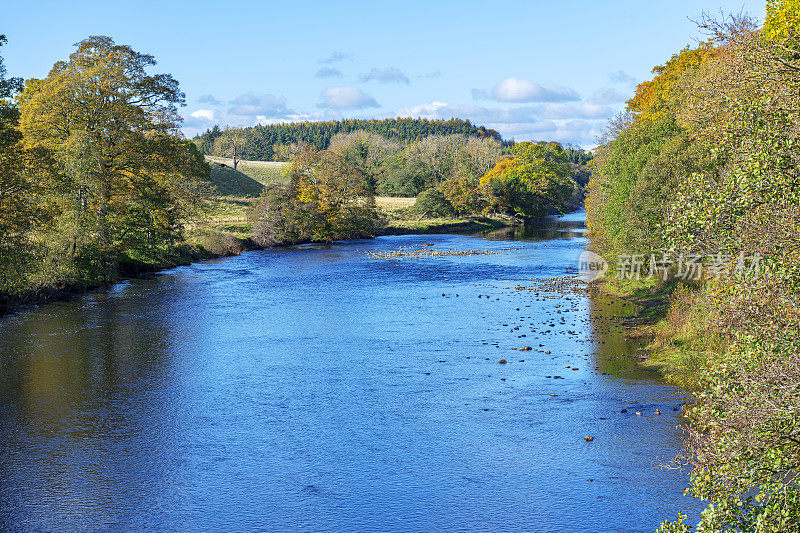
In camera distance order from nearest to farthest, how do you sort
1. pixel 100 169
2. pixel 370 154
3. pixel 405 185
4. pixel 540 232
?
pixel 100 169
pixel 540 232
pixel 405 185
pixel 370 154

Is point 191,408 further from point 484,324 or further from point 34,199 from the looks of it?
point 34,199

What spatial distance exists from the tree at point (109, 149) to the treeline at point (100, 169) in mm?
62

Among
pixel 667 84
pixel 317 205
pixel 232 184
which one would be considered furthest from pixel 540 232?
pixel 232 184

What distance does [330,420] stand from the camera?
15.5 meters

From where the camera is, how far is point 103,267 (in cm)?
3647

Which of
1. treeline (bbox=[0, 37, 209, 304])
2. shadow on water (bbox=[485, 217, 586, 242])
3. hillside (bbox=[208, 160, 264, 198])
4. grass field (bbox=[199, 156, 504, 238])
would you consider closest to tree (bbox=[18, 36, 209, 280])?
treeline (bbox=[0, 37, 209, 304])

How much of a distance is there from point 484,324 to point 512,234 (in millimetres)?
54274

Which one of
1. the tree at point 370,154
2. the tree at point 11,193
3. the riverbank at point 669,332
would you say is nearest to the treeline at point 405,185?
the tree at point 370,154

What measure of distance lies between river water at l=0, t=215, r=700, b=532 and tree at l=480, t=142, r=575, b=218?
71.3 metres

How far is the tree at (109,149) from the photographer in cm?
3606

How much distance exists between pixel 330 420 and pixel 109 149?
32.2m

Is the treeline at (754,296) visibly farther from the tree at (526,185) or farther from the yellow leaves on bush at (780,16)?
the tree at (526,185)

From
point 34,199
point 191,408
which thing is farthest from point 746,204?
point 34,199

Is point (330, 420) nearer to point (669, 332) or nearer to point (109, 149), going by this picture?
point (669, 332)
